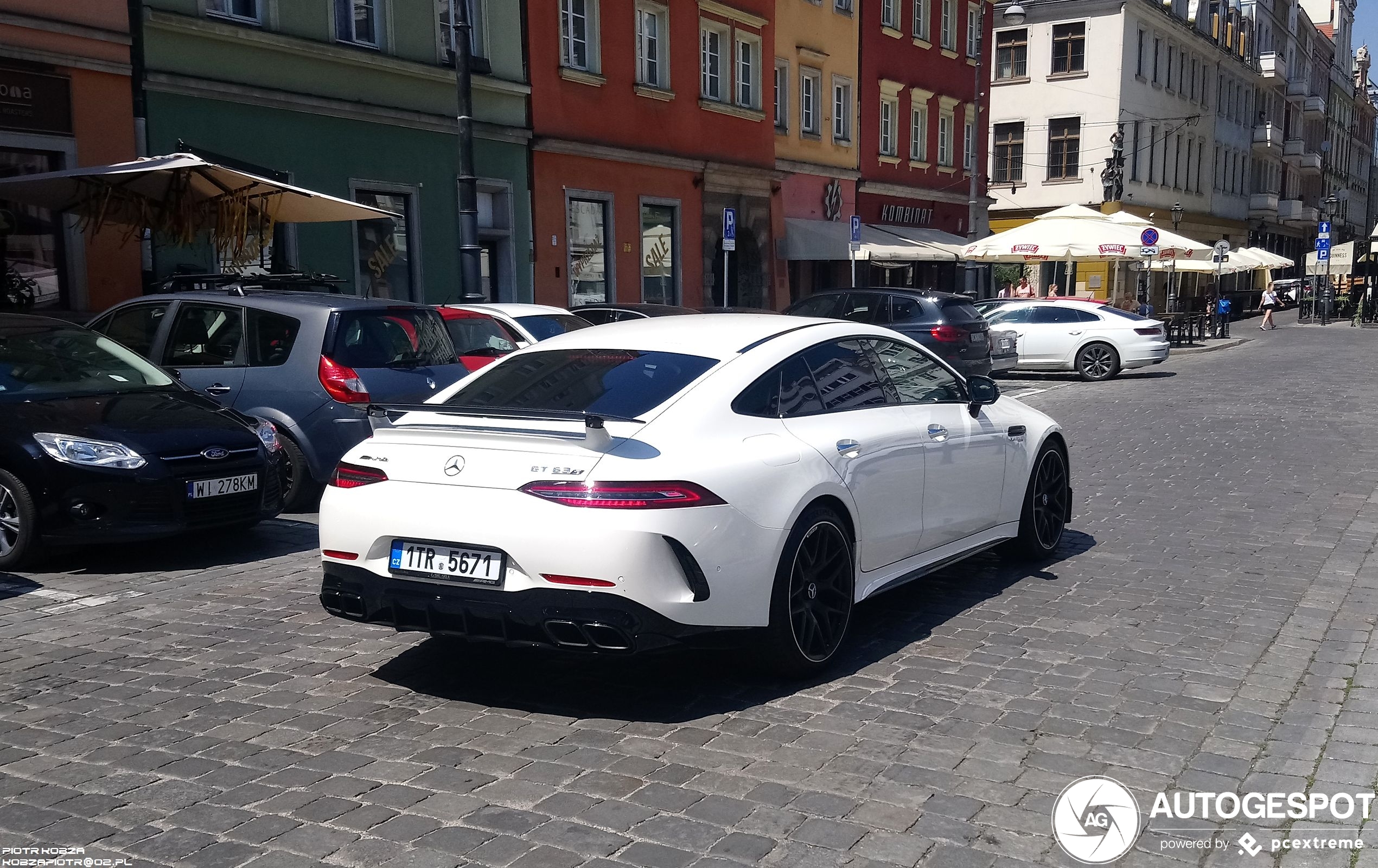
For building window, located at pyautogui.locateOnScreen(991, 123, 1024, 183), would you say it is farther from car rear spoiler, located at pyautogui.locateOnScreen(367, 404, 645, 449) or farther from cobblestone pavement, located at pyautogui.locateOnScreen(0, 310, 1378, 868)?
car rear spoiler, located at pyautogui.locateOnScreen(367, 404, 645, 449)

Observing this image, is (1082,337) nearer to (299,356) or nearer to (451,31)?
(451,31)

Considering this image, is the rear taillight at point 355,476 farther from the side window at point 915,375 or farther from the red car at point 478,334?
the red car at point 478,334

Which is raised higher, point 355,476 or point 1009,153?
point 1009,153

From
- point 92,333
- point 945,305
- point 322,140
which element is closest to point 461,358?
point 92,333

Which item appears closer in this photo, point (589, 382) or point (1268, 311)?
point (589, 382)

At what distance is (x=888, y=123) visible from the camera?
118ft

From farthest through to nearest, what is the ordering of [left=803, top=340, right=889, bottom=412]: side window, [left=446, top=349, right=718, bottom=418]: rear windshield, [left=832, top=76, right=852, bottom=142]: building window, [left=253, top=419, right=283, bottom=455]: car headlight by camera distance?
[left=832, top=76, right=852, bottom=142]: building window
[left=253, top=419, right=283, bottom=455]: car headlight
[left=803, top=340, right=889, bottom=412]: side window
[left=446, top=349, right=718, bottom=418]: rear windshield

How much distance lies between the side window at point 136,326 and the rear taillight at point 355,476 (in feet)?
17.2

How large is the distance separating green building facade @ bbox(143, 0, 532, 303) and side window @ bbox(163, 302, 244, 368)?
6.46 m

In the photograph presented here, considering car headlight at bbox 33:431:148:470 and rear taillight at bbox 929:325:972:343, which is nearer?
car headlight at bbox 33:431:148:470

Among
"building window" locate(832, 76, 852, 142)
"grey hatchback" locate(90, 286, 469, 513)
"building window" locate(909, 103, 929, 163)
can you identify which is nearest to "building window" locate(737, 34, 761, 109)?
"building window" locate(832, 76, 852, 142)

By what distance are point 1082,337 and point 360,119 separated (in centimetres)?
1308

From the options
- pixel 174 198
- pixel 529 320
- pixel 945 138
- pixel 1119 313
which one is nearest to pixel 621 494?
pixel 529 320

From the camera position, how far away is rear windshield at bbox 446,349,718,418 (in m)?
5.18
